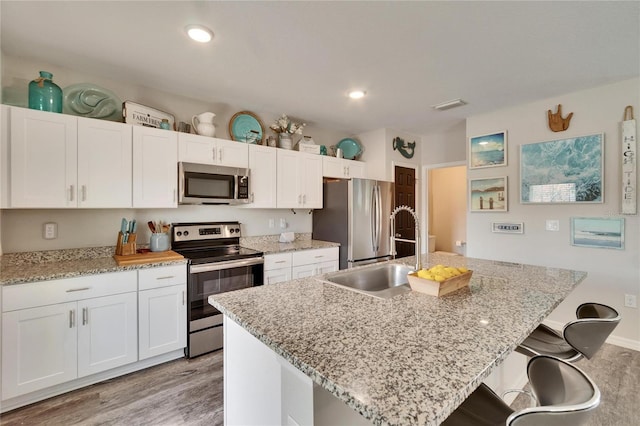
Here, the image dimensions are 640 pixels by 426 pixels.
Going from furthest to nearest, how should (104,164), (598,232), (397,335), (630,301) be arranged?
1. (598,232)
2. (630,301)
3. (104,164)
4. (397,335)

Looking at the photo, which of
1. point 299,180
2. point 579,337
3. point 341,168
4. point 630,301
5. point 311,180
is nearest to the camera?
point 579,337

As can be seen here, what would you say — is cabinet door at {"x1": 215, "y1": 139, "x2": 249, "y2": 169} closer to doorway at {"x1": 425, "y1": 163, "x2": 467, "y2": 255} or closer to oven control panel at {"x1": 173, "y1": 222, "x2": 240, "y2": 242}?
oven control panel at {"x1": 173, "y1": 222, "x2": 240, "y2": 242}

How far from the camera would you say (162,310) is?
2.33 meters

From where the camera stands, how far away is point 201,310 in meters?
2.53

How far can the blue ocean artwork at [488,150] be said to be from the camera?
11.2ft

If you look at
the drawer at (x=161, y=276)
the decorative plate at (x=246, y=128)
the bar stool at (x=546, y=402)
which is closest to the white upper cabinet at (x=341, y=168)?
the decorative plate at (x=246, y=128)

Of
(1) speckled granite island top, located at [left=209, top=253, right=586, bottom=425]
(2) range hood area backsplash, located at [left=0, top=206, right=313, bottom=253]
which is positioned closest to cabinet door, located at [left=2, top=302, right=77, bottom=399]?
(2) range hood area backsplash, located at [left=0, top=206, right=313, bottom=253]

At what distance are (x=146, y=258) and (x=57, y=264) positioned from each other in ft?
2.10

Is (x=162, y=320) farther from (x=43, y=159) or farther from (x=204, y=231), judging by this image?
(x=43, y=159)

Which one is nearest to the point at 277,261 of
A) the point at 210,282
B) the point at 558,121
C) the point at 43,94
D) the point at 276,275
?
the point at 276,275

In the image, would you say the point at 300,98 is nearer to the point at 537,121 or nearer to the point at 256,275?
the point at 256,275

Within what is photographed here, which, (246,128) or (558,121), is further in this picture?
(246,128)

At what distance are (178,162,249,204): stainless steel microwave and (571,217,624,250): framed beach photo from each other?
345cm

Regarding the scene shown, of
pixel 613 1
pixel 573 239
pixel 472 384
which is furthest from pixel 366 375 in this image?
pixel 573 239
